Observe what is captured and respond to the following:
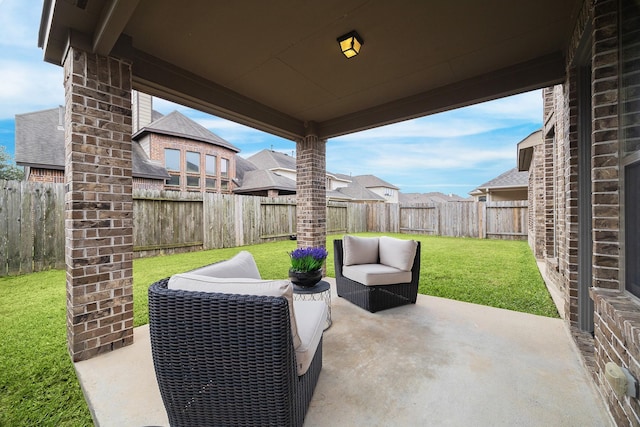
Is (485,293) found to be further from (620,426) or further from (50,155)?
(50,155)

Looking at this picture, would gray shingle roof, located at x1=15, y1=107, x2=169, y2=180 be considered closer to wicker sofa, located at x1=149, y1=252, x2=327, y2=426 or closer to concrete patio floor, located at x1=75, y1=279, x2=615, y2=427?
concrete patio floor, located at x1=75, y1=279, x2=615, y2=427

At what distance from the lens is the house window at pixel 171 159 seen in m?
12.6

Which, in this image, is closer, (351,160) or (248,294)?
(248,294)

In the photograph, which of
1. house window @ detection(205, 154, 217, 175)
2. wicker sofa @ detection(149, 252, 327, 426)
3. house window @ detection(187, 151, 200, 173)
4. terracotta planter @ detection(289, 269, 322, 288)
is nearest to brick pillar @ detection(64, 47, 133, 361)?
wicker sofa @ detection(149, 252, 327, 426)

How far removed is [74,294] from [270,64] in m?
2.69

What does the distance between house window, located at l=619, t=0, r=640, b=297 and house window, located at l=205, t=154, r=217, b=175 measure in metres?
14.9

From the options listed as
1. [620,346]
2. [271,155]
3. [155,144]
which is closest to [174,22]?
[620,346]

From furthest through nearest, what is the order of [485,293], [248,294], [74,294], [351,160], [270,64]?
[351,160], [485,293], [270,64], [74,294], [248,294]

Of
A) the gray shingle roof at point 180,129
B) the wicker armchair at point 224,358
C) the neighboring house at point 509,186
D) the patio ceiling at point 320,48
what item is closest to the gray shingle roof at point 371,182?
the neighboring house at point 509,186

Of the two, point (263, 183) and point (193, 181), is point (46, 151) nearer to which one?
point (193, 181)

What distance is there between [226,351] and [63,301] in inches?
139

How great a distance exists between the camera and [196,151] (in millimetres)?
13812

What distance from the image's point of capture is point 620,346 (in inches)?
53.2

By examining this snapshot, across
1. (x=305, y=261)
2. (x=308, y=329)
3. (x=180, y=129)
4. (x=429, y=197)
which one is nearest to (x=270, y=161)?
(x=180, y=129)
